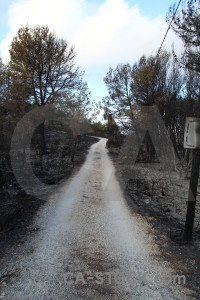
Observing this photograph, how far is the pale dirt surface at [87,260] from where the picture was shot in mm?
4325

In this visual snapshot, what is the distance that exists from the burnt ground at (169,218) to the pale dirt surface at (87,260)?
228mm

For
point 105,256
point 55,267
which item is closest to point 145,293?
point 105,256

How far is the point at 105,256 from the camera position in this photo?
5.58 metres

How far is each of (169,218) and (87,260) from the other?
3.83 m

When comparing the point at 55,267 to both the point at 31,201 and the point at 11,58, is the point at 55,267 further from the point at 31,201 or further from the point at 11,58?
the point at 11,58

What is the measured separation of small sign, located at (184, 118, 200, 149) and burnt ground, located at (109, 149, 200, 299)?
2.53m

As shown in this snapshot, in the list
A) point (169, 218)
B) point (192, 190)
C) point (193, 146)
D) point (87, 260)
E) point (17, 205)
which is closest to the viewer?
point (87, 260)

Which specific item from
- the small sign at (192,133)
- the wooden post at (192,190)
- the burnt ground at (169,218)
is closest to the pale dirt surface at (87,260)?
the burnt ground at (169,218)

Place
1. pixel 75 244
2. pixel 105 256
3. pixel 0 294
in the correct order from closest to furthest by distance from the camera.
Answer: pixel 0 294 → pixel 105 256 → pixel 75 244

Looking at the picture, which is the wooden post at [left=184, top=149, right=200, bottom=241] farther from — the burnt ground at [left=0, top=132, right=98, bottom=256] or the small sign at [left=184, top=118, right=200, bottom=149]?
the burnt ground at [left=0, top=132, right=98, bottom=256]

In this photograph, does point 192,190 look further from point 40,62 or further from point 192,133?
point 40,62

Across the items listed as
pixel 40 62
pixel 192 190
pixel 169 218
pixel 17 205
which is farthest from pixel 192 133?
pixel 40 62

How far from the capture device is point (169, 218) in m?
8.16

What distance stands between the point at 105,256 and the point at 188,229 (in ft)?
7.78
